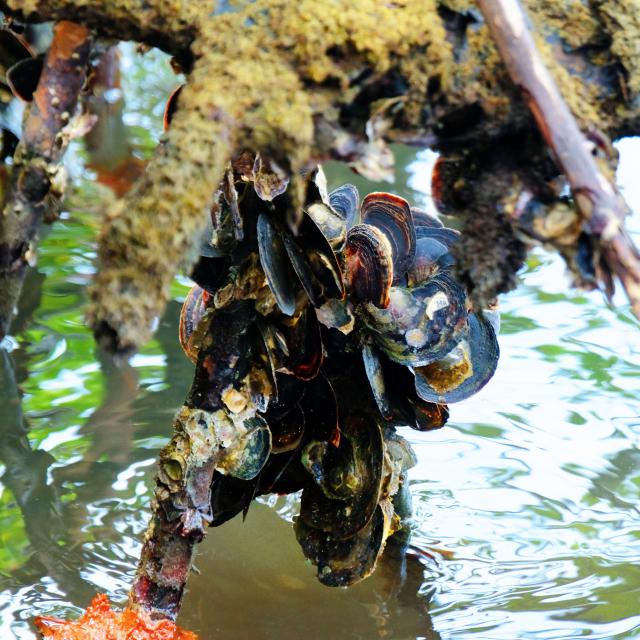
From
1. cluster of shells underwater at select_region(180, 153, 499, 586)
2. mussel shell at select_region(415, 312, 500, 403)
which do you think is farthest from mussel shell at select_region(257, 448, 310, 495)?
mussel shell at select_region(415, 312, 500, 403)

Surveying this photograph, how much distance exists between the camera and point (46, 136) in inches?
58.0

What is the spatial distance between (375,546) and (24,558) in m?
1.08

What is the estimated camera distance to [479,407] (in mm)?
3516

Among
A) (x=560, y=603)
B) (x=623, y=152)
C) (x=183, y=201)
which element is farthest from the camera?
(x=623, y=152)

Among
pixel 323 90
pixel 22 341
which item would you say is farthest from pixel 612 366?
pixel 323 90

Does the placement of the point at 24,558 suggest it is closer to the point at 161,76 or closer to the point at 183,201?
the point at 183,201

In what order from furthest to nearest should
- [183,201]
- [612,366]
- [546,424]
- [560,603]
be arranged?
[612,366] < [546,424] < [560,603] < [183,201]

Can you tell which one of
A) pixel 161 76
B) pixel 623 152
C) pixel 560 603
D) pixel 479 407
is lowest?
pixel 560 603

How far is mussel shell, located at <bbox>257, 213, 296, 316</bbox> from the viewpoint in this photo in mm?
1792

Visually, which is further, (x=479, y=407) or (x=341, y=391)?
(x=479, y=407)

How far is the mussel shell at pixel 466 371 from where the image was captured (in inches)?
82.5

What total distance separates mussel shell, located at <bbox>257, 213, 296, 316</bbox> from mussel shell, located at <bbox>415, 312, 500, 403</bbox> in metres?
0.43

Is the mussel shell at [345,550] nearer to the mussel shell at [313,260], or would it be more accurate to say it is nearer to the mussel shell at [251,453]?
the mussel shell at [251,453]

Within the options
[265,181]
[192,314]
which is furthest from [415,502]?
[265,181]
